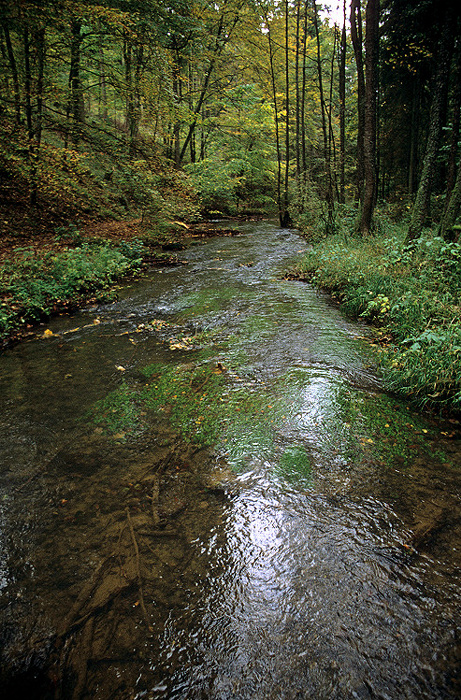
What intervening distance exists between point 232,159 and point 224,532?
2031cm

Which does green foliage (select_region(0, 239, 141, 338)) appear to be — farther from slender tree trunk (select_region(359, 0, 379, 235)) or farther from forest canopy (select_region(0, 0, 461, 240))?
slender tree trunk (select_region(359, 0, 379, 235))

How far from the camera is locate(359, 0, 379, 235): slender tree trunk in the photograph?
8094mm

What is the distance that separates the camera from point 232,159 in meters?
19.0

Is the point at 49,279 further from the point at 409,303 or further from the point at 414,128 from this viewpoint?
the point at 414,128

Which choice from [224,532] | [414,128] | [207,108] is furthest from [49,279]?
[207,108]

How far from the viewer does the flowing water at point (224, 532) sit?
1750 mm

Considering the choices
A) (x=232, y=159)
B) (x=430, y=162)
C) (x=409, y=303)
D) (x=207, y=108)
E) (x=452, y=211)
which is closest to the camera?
(x=409, y=303)

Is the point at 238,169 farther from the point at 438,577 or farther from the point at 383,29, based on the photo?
the point at 438,577

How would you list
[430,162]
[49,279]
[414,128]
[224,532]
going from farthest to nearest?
[414,128] → [430,162] → [49,279] → [224,532]

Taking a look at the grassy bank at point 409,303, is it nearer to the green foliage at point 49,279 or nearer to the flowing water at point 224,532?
the flowing water at point 224,532

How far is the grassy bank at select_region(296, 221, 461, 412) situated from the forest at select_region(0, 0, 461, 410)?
0.08ft

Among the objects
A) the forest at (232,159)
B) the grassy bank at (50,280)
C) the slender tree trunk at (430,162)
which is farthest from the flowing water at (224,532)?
the slender tree trunk at (430,162)

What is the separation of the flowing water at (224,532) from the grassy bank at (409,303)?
0.36 m

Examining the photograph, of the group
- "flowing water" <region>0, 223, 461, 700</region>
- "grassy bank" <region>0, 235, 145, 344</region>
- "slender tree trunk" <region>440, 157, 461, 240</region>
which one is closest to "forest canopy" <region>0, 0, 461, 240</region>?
"slender tree trunk" <region>440, 157, 461, 240</region>
